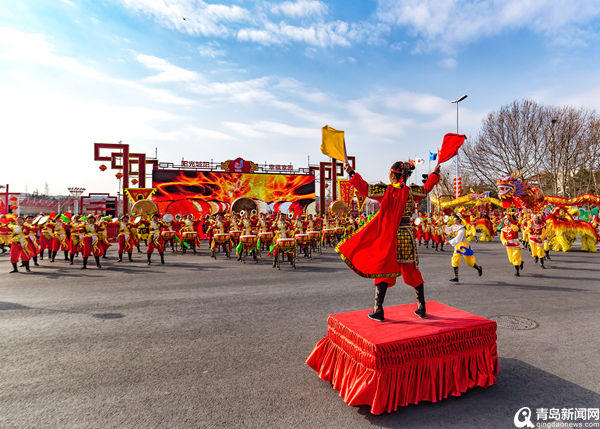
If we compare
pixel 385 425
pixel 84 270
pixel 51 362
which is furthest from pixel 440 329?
pixel 84 270

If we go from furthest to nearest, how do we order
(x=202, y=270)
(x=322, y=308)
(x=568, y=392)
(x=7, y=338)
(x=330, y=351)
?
(x=202, y=270), (x=322, y=308), (x=7, y=338), (x=330, y=351), (x=568, y=392)

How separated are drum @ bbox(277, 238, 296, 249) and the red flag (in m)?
7.72

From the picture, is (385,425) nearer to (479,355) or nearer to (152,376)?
(479,355)

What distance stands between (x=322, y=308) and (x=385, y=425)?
334 cm

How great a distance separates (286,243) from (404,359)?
334 inches

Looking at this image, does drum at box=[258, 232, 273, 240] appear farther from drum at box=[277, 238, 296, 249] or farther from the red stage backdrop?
the red stage backdrop

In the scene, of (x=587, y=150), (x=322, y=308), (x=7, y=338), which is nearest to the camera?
(x=7, y=338)

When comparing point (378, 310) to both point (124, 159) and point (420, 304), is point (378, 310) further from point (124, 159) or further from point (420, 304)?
point (124, 159)

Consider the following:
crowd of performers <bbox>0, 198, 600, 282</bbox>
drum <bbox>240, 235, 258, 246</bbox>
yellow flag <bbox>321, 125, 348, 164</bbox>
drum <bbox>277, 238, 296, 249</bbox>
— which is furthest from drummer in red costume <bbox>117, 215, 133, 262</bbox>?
yellow flag <bbox>321, 125, 348, 164</bbox>

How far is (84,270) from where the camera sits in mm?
10992

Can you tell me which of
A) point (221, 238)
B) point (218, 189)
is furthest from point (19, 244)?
point (218, 189)

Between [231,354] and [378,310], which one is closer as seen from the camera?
[378,310]

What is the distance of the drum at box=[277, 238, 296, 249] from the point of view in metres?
11.2

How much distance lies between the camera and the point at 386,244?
11.9 feet
